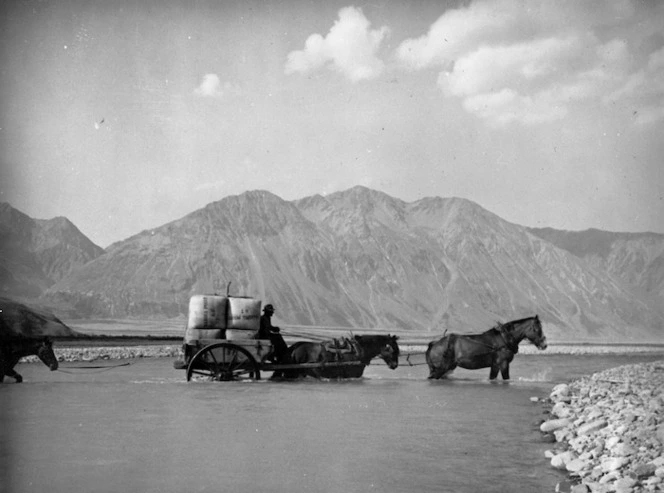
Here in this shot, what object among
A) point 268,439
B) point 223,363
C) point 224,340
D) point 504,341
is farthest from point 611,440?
point 223,363

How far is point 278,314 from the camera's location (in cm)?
11881

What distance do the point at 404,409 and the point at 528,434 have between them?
352 cm

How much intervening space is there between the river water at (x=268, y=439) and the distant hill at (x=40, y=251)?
360 ft

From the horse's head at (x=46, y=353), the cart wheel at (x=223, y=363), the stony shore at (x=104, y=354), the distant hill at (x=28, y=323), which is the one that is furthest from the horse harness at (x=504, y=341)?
the distant hill at (x=28, y=323)

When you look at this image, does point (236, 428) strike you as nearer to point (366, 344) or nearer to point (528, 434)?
point (528, 434)

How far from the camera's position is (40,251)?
140 metres

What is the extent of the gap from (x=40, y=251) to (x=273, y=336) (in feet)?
440

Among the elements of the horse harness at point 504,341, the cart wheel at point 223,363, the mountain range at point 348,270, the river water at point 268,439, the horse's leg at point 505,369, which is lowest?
the river water at point 268,439

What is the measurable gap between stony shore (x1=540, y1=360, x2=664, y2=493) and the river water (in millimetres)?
363

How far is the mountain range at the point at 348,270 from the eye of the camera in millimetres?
123062

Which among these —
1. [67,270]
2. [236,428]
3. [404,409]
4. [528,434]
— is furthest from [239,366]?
[67,270]

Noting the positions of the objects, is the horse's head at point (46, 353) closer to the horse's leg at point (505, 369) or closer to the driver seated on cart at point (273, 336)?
the driver seated on cart at point (273, 336)

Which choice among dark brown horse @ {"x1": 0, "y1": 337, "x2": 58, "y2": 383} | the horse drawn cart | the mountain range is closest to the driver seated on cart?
the horse drawn cart

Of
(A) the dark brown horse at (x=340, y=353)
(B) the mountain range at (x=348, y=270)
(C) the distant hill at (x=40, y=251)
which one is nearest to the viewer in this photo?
(A) the dark brown horse at (x=340, y=353)
